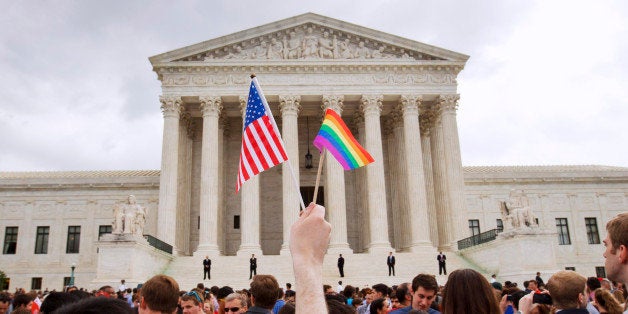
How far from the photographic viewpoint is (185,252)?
39000 mm

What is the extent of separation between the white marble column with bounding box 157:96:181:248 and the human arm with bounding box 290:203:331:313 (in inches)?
1315

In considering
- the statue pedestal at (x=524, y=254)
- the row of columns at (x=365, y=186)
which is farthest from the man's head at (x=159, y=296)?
the row of columns at (x=365, y=186)

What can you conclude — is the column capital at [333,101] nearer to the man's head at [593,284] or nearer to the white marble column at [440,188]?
the white marble column at [440,188]

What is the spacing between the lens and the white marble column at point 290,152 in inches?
1395

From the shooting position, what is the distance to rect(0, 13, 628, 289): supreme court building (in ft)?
113

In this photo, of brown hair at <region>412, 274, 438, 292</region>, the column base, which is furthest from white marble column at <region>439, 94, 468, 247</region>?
brown hair at <region>412, 274, 438, 292</region>

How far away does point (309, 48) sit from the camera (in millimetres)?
38000

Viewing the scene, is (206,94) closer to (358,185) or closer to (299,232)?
(358,185)

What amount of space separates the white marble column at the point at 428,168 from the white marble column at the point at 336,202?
7308 mm

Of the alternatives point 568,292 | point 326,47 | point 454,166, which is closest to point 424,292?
point 568,292

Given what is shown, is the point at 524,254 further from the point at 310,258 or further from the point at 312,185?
the point at 310,258

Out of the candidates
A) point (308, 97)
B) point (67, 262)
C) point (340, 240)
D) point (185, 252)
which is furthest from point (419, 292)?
point (67, 262)

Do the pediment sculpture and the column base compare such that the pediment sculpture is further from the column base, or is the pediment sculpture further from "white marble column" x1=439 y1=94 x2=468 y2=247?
"white marble column" x1=439 y1=94 x2=468 y2=247

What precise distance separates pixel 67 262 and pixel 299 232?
146 feet
